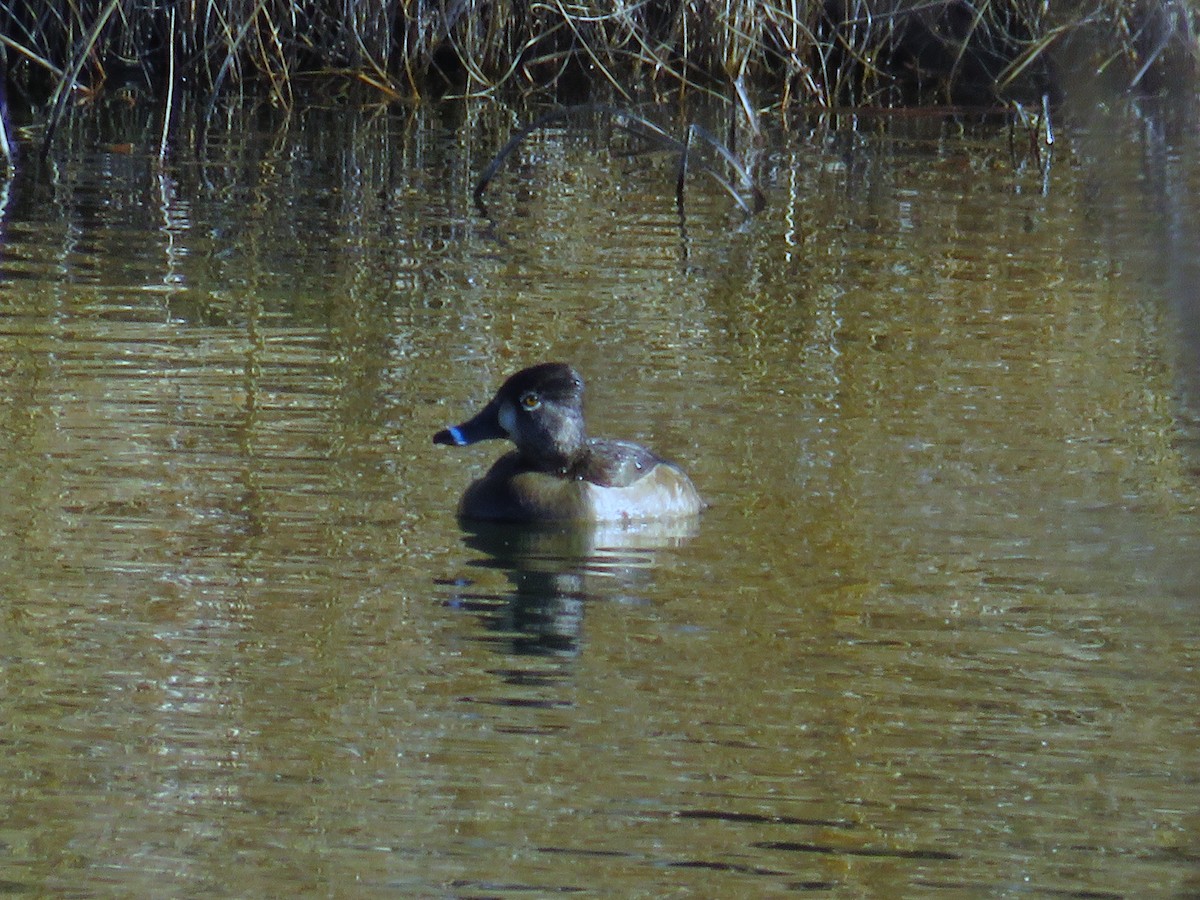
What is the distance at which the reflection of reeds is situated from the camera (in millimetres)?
15086

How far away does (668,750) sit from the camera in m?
4.23

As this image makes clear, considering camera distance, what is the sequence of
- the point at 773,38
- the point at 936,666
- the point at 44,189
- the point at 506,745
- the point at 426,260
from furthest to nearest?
the point at 773,38 → the point at 44,189 → the point at 426,260 → the point at 936,666 → the point at 506,745

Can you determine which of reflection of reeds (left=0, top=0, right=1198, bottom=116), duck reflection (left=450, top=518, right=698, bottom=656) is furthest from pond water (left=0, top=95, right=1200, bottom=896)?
reflection of reeds (left=0, top=0, right=1198, bottom=116)

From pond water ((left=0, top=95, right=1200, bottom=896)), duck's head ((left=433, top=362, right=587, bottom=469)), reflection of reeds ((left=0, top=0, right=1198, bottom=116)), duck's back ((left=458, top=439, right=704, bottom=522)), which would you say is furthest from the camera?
reflection of reeds ((left=0, top=0, right=1198, bottom=116))

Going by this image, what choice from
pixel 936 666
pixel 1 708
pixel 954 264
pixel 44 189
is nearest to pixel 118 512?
pixel 1 708

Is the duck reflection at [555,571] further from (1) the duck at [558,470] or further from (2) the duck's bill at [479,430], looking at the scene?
(2) the duck's bill at [479,430]

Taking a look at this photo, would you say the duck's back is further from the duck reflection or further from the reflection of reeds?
the reflection of reeds

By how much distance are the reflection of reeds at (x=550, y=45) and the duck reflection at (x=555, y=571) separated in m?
9.10

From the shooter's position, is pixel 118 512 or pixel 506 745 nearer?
pixel 506 745

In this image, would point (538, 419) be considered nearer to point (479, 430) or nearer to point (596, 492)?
point (479, 430)

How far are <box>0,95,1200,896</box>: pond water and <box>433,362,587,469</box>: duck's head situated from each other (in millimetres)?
292

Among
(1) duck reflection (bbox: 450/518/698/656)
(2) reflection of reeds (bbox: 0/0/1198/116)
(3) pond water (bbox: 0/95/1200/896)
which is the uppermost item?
(2) reflection of reeds (bbox: 0/0/1198/116)

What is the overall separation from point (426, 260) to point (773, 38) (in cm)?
627

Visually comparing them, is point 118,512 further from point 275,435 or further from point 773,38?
point 773,38
